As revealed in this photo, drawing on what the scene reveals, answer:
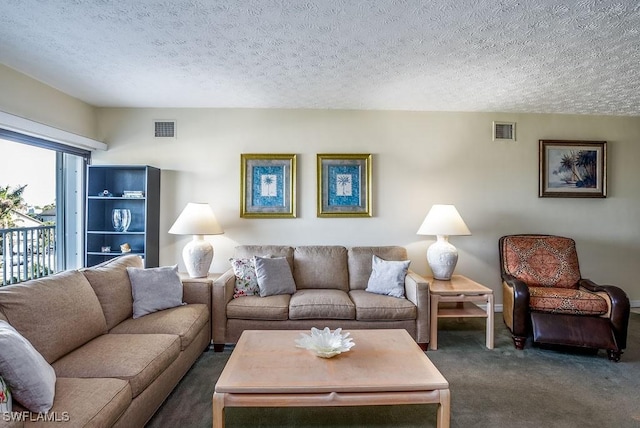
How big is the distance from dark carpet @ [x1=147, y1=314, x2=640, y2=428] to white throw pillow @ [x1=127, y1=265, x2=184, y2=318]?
1.87ft

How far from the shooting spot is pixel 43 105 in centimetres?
309

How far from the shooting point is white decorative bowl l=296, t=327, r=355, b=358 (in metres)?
1.93

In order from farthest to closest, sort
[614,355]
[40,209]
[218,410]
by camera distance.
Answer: [40,209] < [614,355] < [218,410]

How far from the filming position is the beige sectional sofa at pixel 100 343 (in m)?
1.49

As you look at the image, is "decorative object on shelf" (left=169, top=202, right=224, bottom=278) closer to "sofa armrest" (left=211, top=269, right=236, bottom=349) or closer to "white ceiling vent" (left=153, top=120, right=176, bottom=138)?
"sofa armrest" (left=211, top=269, right=236, bottom=349)

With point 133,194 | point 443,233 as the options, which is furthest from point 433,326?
point 133,194

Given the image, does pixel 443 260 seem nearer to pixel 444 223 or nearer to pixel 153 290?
pixel 444 223

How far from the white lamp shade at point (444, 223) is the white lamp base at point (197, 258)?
Answer: 88.7 inches

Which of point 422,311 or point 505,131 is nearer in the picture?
point 422,311

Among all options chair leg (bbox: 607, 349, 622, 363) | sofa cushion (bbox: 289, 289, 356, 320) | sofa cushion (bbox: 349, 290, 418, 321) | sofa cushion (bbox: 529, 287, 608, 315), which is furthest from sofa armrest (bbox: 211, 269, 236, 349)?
chair leg (bbox: 607, 349, 622, 363)

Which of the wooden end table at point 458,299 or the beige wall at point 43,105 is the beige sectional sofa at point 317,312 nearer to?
the wooden end table at point 458,299

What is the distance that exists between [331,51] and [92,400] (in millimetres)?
2508

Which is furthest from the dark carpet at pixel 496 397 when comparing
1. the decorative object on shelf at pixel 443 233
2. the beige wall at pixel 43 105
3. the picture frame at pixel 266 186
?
the beige wall at pixel 43 105

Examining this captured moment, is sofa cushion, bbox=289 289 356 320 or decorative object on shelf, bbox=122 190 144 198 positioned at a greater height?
decorative object on shelf, bbox=122 190 144 198
